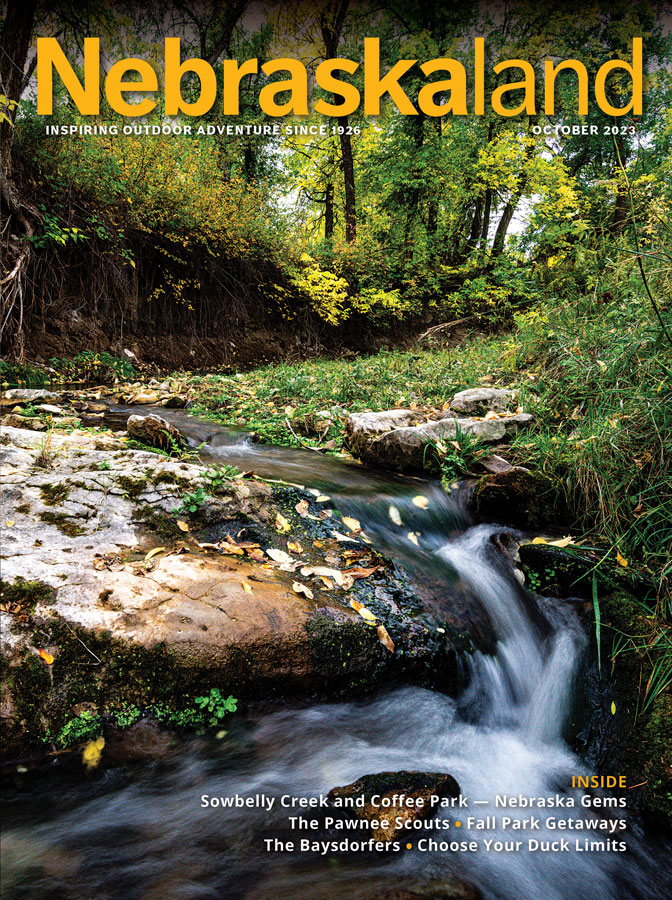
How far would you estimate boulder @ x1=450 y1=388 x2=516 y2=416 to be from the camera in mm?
4836

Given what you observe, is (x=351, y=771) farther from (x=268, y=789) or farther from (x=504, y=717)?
(x=504, y=717)

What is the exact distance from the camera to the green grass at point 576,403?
2.51 meters

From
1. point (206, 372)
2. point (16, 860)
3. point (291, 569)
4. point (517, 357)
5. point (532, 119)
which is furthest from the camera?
point (532, 119)

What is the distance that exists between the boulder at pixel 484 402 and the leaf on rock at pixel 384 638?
3288mm

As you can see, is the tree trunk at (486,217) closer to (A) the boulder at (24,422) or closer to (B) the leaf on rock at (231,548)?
(A) the boulder at (24,422)

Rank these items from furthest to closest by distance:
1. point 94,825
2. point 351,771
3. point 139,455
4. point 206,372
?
point 206,372 < point 139,455 < point 351,771 < point 94,825

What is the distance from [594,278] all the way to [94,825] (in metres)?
5.93

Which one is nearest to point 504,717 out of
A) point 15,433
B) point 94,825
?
point 94,825

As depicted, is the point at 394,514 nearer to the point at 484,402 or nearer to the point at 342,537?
the point at 342,537

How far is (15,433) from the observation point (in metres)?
3.04

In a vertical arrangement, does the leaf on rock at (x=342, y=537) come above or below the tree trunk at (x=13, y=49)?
below

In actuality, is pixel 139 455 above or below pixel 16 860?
above

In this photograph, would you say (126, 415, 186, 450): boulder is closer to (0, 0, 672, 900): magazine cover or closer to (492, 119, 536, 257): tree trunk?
(0, 0, 672, 900): magazine cover

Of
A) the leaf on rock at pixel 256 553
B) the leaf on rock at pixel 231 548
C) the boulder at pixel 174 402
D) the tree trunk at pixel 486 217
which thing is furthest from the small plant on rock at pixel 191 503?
the tree trunk at pixel 486 217
